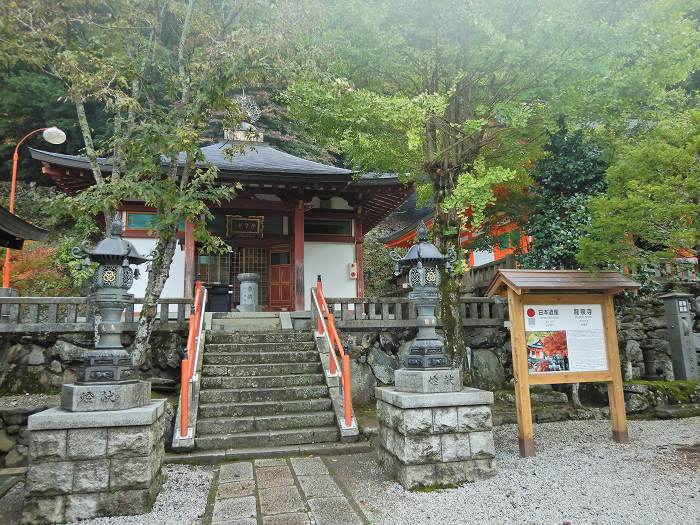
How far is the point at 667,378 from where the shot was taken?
8.79m

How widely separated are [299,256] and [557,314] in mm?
6987

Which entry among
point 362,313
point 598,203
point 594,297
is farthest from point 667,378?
point 362,313

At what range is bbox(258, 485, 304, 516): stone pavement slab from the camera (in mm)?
3691

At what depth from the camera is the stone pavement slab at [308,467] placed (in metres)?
4.70

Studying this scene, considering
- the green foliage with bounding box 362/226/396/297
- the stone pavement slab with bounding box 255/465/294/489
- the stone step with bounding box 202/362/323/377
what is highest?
the green foliage with bounding box 362/226/396/297

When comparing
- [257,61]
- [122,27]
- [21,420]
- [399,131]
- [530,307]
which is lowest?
[21,420]

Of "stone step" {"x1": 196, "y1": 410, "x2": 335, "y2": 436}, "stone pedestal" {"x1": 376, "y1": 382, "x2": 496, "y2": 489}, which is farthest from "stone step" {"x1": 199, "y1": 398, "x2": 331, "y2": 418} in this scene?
"stone pedestal" {"x1": 376, "y1": 382, "x2": 496, "y2": 489}

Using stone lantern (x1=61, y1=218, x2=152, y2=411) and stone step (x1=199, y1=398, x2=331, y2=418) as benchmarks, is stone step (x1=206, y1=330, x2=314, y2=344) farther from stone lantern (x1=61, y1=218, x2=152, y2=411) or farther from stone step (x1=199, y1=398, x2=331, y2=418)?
stone lantern (x1=61, y1=218, x2=152, y2=411)

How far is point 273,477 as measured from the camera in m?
4.55

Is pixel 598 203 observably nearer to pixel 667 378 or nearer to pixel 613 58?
pixel 613 58

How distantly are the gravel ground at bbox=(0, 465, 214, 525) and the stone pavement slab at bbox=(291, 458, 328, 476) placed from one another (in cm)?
94

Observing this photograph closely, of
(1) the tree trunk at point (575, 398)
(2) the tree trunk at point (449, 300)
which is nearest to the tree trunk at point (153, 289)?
(2) the tree trunk at point (449, 300)

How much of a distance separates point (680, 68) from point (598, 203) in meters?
2.71

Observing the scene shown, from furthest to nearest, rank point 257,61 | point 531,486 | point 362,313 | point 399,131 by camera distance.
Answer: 1. point 362,313
2. point 399,131
3. point 257,61
4. point 531,486
